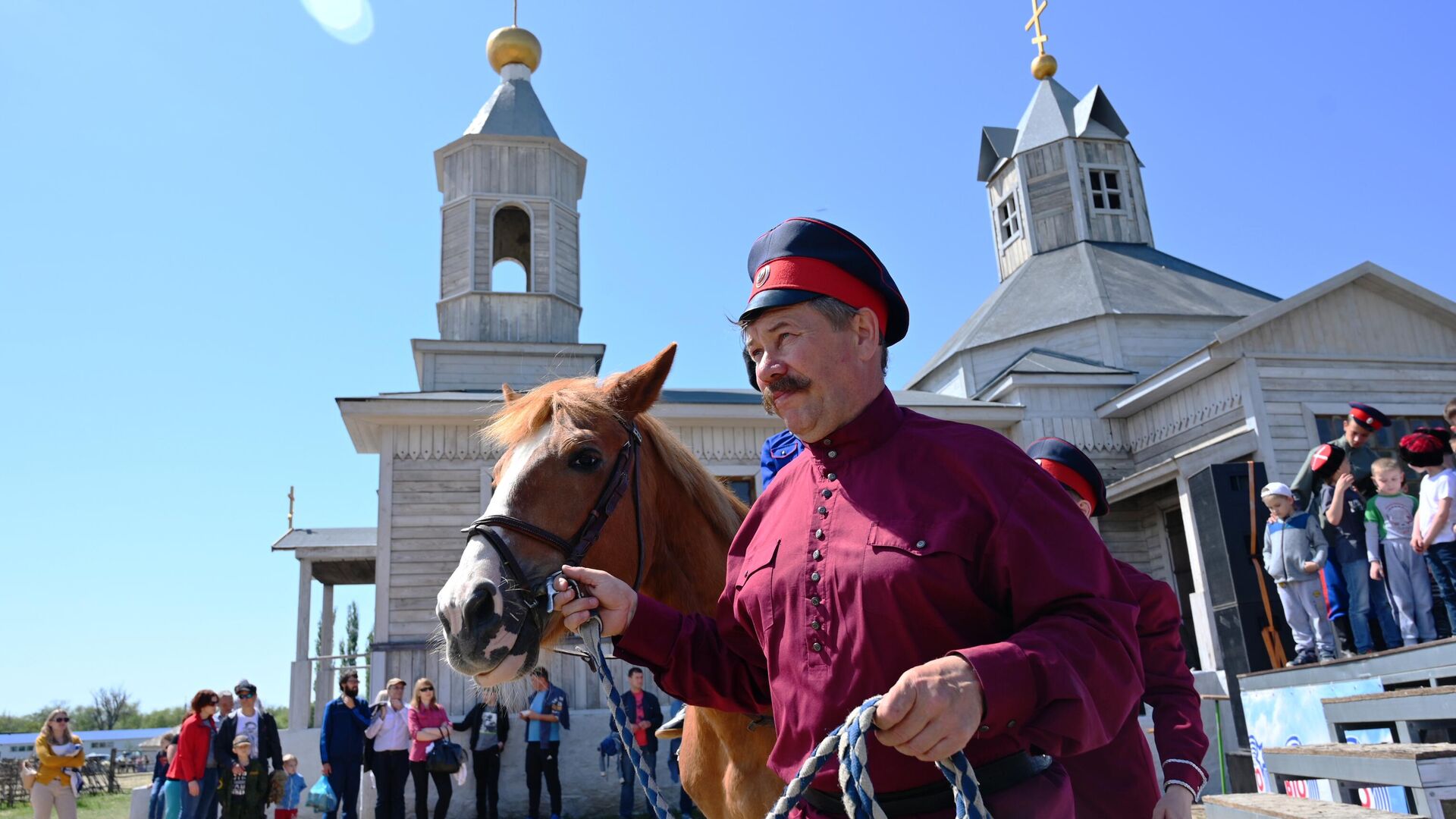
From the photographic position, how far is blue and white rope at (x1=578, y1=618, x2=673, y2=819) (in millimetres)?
1884

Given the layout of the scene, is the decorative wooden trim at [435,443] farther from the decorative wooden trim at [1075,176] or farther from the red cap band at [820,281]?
the decorative wooden trim at [1075,176]

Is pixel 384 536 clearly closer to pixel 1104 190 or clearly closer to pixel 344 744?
pixel 344 744

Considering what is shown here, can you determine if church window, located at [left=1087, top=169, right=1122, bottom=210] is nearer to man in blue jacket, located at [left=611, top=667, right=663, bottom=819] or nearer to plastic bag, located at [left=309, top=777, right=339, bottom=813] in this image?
man in blue jacket, located at [left=611, top=667, right=663, bottom=819]

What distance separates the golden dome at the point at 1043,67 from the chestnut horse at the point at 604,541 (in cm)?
3017

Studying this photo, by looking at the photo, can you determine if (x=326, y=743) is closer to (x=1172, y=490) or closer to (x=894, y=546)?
(x=894, y=546)

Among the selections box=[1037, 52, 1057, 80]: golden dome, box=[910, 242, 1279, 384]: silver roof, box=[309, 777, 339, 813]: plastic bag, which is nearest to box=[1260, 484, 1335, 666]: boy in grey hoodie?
box=[309, 777, 339, 813]: plastic bag

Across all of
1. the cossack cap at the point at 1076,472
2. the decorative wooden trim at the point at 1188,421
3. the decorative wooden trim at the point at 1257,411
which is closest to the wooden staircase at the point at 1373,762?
the cossack cap at the point at 1076,472

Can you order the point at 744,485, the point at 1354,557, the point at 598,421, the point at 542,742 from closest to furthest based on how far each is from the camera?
the point at 598,421 → the point at 1354,557 → the point at 542,742 → the point at 744,485

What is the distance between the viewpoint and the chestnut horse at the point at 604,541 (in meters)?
2.06

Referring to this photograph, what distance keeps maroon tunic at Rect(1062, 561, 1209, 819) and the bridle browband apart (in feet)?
3.99

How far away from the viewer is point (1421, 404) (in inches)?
604

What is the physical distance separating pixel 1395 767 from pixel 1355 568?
392 cm

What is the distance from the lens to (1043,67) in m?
29.6

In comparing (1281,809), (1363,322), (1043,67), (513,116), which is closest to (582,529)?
(1281,809)
